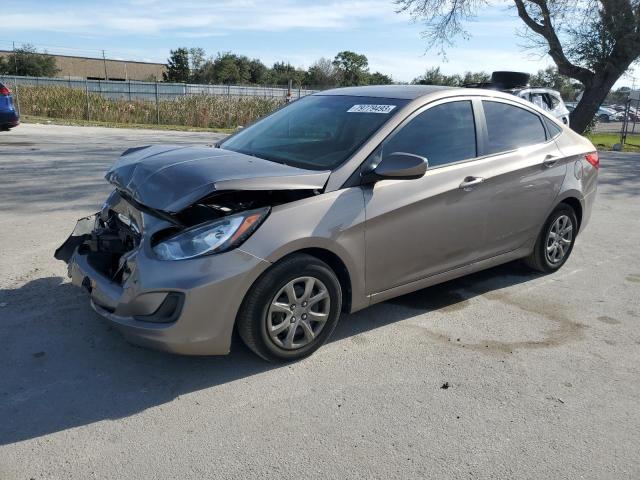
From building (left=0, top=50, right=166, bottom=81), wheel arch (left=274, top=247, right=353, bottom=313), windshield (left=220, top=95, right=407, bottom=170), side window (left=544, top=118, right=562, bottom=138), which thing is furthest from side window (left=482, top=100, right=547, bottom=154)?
building (left=0, top=50, right=166, bottom=81)

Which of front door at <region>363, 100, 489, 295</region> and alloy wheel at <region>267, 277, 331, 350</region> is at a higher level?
front door at <region>363, 100, 489, 295</region>

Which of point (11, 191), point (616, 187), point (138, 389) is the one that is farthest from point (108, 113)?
point (138, 389)

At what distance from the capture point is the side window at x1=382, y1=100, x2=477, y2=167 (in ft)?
13.3

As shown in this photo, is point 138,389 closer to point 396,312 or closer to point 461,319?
point 396,312

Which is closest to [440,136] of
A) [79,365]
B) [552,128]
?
[552,128]

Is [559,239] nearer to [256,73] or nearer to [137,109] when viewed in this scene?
[137,109]

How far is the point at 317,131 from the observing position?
4.29 metres

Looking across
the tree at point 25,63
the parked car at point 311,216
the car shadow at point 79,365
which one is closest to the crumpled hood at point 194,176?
the parked car at point 311,216

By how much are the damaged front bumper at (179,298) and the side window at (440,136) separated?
1.44 m

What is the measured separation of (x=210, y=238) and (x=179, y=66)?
239ft

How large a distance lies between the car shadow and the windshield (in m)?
1.24

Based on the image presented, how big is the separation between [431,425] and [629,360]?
66.4 inches

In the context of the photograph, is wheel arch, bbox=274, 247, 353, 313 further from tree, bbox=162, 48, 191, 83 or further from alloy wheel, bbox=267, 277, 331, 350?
tree, bbox=162, 48, 191, 83

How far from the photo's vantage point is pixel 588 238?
691 cm
